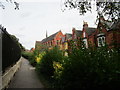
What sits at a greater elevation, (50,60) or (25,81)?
(50,60)

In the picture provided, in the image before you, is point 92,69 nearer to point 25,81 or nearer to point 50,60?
point 50,60

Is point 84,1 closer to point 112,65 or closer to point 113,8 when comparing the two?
point 113,8

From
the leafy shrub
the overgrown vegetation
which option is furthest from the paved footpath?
the overgrown vegetation

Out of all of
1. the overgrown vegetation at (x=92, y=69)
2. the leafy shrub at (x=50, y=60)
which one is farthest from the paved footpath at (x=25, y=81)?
the overgrown vegetation at (x=92, y=69)

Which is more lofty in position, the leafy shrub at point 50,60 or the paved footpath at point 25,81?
the leafy shrub at point 50,60

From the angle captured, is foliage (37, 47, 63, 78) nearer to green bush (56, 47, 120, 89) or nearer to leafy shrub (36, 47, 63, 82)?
leafy shrub (36, 47, 63, 82)

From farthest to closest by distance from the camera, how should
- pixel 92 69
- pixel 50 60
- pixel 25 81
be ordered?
pixel 50 60
pixel 25 81
pixel 92 69

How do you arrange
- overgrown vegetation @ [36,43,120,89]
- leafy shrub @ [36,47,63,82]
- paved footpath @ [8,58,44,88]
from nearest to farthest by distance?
overgrown vegetation @ [36,43,120,89] → paved footpath @ [8,58,44,88] → leafy shrub @ [36,47,63,82]

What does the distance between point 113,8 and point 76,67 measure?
2538 mm

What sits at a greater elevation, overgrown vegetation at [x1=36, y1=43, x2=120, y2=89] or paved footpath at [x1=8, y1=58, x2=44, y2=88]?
overgrown vegetation at [x1=36, y1=43, x2=120, y2=89]

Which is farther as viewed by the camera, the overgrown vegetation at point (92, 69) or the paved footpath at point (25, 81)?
the paved footpath at point (25, 81)

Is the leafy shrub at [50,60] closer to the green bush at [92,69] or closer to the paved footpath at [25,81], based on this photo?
the paved footpath at [25,81]

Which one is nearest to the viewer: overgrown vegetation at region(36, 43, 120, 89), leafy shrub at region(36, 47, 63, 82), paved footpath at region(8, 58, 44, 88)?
overgrown vegetation at region(36, 43, 120, 89)

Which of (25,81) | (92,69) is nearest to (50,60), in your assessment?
(25,81)
